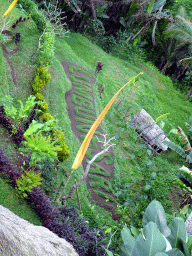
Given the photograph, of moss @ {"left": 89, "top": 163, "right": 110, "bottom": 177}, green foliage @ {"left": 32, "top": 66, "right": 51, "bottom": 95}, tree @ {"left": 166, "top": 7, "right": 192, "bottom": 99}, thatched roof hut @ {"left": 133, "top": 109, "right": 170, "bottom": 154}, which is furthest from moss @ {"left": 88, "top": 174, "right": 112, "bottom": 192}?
tree @ {"left": 166, "top": 7, "right": 192, "bottom": 99}

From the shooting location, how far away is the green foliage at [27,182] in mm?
5121

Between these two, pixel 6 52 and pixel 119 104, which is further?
pixel 119 104

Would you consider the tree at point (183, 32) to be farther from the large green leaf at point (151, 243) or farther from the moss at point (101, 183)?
the large green leaf at point (151, 243)

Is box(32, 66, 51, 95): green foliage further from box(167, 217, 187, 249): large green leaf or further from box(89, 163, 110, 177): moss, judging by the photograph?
box(167, 217, 187, 249): large green leaf

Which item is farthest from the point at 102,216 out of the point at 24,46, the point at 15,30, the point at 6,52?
the point at 15,30

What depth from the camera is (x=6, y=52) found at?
9.79m

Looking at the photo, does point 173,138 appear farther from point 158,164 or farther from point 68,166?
point 68,166

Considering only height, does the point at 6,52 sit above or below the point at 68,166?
above

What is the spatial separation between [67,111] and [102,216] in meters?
4.69

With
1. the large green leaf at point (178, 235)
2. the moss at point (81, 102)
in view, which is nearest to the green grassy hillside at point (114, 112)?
the moss at point (81, 102)

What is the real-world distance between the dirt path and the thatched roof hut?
2185 millimetres

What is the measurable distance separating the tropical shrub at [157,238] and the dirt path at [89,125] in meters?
5.31

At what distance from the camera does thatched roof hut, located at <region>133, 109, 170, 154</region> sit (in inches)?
456

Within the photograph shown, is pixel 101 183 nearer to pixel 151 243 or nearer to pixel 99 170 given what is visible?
pixel 99 170
